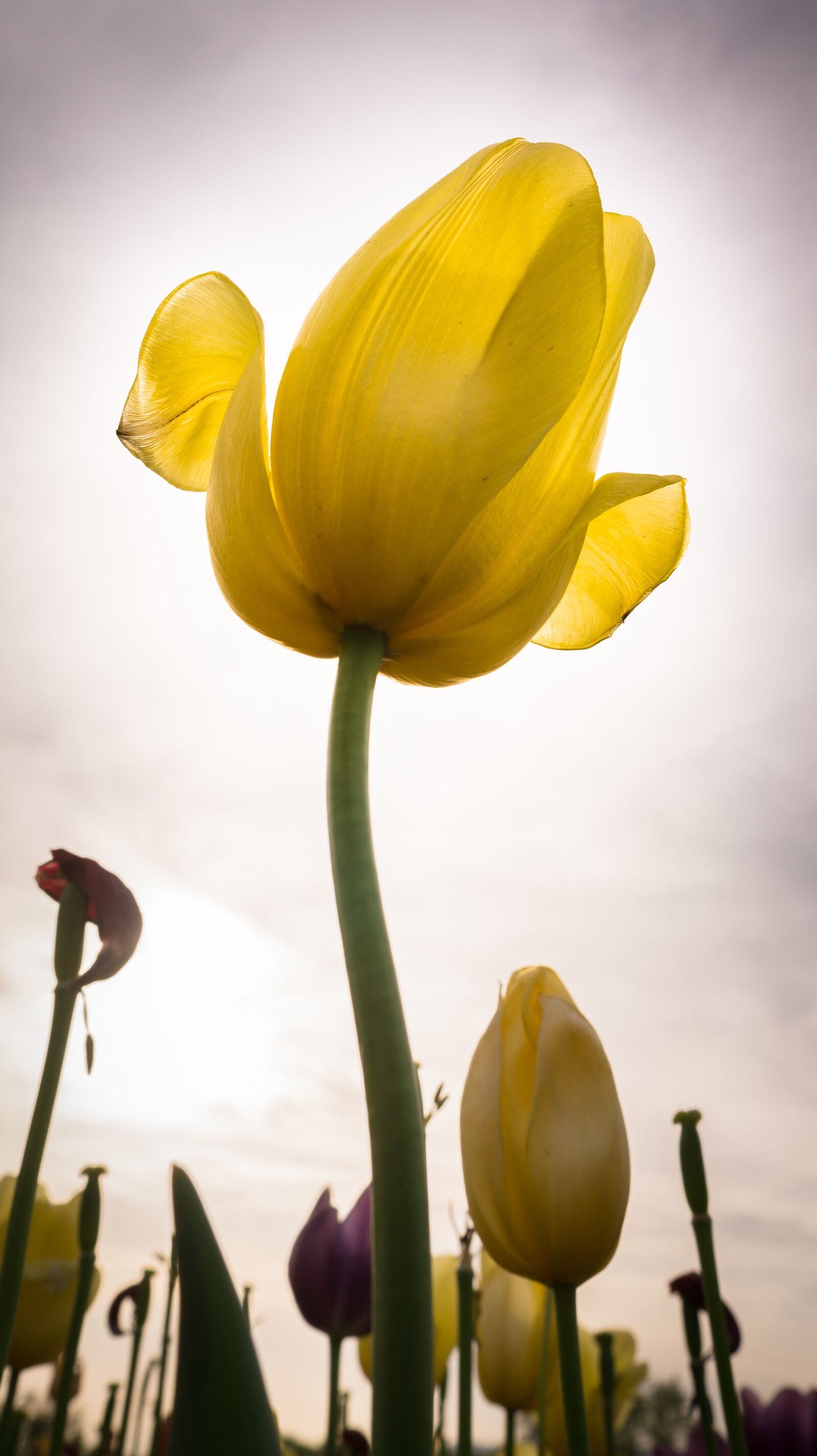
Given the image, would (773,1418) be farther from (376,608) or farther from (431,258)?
(431,258)

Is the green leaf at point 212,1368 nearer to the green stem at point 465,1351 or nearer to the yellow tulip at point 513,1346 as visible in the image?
the green stem at point 465,1351

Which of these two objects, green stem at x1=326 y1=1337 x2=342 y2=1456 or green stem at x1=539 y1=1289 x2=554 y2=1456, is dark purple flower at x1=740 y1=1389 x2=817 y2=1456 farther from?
green stem at x1=326 y1=1337 x2=342 y2=1456

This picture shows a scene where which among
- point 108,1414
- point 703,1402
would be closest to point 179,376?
point 703,1402

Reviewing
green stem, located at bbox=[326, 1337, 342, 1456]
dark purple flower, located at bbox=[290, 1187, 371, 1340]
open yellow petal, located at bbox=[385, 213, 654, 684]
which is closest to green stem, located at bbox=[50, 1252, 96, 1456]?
green stem, located at bbox=[326, 1337, 342, 1456]

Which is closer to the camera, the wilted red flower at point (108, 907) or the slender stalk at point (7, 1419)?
the wilted red flower at point (108, 907)

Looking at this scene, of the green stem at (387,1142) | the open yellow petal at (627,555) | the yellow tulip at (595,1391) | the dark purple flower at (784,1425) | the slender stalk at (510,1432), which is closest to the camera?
the green stem at (387,1142)

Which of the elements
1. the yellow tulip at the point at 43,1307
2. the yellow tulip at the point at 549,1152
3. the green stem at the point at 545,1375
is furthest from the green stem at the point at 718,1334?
the yellow tulip at the point at 43,1307

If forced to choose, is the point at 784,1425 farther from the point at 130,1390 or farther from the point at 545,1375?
the point at 130,1390
